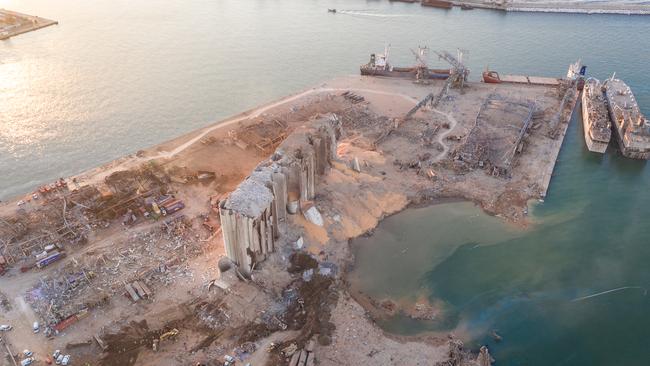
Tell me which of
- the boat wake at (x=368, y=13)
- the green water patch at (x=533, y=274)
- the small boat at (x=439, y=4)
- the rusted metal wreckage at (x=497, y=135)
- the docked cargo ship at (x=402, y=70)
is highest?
the small boat at (x=439, y=4)

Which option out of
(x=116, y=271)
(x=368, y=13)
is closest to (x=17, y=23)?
(x=368, y=13)

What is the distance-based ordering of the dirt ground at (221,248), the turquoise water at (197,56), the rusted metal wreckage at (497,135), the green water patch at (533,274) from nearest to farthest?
the dirt ground at (221,248), the green water patch at (533,274), the rusted metal wreckage at (497,135), the turquoise water at (197,56)

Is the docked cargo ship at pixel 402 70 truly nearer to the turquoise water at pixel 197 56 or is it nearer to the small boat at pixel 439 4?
the turquoise water at pixel 197 56

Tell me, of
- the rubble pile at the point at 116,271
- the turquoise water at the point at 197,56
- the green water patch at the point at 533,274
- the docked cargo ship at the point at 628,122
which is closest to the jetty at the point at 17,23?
the turquoise water at the point at 197,56

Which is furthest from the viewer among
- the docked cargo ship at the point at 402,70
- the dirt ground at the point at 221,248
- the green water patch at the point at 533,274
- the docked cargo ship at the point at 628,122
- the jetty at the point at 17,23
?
the jetty at the point at 17,23

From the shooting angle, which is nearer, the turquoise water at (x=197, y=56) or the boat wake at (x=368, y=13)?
the turquoise water at (x=197, y=56)

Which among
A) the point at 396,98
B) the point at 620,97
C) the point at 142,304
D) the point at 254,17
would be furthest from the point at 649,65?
the point at 142,304

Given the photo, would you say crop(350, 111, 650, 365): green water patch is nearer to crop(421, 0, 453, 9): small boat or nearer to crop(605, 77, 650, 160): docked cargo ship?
crop(605, 77, 650, 160): docked cargo ship

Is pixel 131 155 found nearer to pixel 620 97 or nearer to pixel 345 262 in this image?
pixel 345 262
